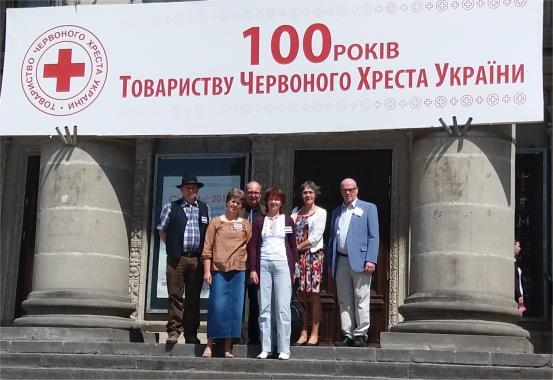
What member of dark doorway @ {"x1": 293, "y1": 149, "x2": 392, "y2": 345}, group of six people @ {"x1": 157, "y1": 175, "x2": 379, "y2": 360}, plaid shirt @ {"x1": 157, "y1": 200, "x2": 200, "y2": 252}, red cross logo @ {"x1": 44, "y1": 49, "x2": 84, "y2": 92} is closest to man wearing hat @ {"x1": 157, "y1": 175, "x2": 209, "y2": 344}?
plaid shirt @ {"x1": 157, "y1": 200, "x2": 200, "y2": 252}

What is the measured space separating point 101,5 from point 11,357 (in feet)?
14.7

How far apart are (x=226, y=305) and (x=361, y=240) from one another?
162cm

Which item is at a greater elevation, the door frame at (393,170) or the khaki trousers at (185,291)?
the door frame at (393,170)

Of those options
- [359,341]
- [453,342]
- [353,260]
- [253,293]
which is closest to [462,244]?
[453,342]

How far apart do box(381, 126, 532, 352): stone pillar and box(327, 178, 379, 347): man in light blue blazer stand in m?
0.37

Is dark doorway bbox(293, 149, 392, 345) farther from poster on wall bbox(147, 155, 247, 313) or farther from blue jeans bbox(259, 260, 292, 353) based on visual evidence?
blue jeans bbox(259, 260, 292, 353)

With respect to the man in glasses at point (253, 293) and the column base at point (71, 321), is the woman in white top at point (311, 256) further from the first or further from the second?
the column base at point (71, 321)

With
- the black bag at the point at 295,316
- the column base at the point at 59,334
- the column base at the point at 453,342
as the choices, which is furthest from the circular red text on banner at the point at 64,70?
the column base at the point at 453,342

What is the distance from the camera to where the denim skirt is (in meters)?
12.3

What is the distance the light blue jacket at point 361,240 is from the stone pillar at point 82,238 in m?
3.18

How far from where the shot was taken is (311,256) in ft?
41.9

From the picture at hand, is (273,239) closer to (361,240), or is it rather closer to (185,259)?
(361,240)

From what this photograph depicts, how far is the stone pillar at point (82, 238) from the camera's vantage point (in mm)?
14211

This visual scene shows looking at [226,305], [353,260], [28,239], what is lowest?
[226,305]
